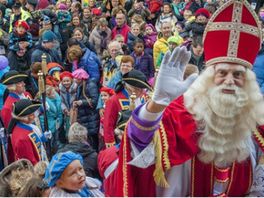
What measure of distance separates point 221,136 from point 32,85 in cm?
594

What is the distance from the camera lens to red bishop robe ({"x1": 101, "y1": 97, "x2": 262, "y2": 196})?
3.76 meters

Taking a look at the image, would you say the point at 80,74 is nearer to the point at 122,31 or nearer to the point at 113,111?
the point at 113,111

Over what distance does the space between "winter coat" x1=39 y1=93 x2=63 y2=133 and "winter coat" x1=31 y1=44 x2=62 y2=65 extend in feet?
5.34

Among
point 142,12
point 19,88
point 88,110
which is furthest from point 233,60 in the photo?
point 142,12

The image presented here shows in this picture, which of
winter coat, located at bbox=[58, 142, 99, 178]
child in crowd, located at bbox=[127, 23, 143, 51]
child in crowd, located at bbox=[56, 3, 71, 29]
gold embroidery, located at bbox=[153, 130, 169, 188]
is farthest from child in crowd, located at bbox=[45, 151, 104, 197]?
child in crowd, located at bbox=[56, 3, 71, 29]

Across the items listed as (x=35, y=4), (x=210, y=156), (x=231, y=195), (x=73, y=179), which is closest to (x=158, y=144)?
(x=210, y=156)

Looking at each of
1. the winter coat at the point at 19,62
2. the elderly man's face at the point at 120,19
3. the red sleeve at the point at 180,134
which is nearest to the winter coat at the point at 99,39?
the elderly man's face at the point at 120,19

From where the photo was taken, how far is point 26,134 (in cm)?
675

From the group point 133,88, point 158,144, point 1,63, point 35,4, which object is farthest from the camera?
point 35,4

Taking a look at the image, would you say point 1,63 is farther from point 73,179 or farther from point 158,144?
point 158,144

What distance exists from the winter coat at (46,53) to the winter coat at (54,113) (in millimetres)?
1628

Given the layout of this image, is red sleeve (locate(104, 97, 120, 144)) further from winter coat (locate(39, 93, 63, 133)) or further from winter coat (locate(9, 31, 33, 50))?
winter coat (locate(9, 31, 33, 50))

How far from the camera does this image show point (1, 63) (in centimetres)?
924

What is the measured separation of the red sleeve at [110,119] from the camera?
7.52m
